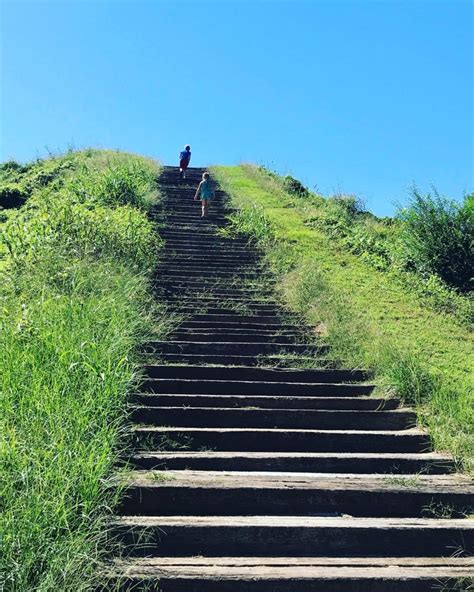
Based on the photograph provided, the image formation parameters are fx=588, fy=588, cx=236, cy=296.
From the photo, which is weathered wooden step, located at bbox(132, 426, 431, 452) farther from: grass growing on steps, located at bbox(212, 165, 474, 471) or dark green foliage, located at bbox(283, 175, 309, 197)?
dark green foliage, located at bbox(283, 175, 309, 197)

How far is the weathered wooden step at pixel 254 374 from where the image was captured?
5.64 metres

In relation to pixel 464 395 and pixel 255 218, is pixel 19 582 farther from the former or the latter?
pixel 255 218

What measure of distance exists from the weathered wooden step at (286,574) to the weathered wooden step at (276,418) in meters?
1.63

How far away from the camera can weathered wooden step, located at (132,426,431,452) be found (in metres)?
4.50

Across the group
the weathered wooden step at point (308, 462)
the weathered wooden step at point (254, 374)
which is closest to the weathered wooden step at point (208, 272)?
the weathered wooden step at point (254, 374)

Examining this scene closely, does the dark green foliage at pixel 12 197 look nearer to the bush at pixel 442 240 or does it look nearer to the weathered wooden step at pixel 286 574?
the bush at pixel 442 240

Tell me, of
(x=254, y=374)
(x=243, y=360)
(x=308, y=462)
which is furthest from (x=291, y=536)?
(x=243, y=360)

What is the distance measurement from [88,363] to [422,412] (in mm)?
2765

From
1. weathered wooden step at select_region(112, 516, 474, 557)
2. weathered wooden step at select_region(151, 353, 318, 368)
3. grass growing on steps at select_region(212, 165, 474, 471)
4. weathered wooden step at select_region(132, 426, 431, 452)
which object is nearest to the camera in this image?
weathered wooden step at select_region(112, 516, 474, 557)

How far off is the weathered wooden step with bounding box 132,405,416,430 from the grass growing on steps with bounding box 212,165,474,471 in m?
0.28

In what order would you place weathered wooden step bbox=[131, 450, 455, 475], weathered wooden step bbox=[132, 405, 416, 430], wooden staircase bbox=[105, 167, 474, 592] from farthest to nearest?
1. weathered wooden step bbox=[132, 405, 416, 430]
2. weathered wooden step bbox=[131, 450, 455, 475]
3. wooden staircase bbox=[105, 167, 474, 592]

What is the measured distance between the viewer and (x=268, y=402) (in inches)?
202

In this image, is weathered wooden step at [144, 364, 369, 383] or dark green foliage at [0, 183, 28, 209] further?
dark green foliage at [0, 183, 28, 209]

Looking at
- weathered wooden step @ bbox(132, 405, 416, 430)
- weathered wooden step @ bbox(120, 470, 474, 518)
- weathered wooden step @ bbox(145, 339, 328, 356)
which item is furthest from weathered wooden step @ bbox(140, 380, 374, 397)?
weathered wooden step @ bbox(120, 470, 474, 518)
